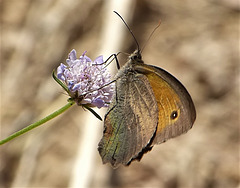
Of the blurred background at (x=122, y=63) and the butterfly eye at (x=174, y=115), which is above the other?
the butterfly eye at (x=174, y=115)

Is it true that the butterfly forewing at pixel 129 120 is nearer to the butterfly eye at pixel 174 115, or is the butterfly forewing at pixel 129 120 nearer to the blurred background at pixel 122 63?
the butterfly eye at pixel 174 115

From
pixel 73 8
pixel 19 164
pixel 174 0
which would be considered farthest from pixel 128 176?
pixel 174 0

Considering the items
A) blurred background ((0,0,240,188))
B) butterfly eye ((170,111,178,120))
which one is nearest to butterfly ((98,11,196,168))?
butterfly eye ((170,111,178,120))

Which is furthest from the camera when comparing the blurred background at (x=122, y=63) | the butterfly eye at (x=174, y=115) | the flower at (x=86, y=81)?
the blurred background at (x=122, y=63)

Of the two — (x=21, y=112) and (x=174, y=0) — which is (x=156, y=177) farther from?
(x=174, y=0)

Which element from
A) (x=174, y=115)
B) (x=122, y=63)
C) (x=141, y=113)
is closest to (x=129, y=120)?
(x=141, y=113)

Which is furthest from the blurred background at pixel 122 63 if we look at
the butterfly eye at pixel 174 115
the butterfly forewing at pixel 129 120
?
the butterfly eye at pixel 174 115

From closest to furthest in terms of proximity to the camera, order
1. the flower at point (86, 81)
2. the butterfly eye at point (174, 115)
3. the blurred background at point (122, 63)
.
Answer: the flower at point (86, 81) → the butterfly eye at point (174, 115) → the blurred background at point (122, 63)
